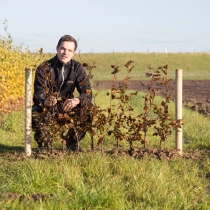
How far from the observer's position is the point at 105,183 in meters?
5.54

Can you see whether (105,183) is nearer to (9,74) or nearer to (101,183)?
(101,183)

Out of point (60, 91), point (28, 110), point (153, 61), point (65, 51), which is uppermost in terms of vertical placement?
point (153, 61)

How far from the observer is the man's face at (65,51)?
7.88m

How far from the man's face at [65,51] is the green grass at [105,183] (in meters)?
1.56

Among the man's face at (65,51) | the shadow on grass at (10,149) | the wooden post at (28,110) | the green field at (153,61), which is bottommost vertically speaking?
the shadow on grass at (10,149)

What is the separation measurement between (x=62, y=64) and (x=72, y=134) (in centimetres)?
110

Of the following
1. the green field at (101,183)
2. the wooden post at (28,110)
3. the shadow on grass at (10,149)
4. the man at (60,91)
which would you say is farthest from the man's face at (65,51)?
the shadow on grass at (10,149)

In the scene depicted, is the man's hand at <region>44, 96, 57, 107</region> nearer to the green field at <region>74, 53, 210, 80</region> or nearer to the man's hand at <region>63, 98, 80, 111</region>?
the man's hand at <region>63, 98, 80, 111</region>

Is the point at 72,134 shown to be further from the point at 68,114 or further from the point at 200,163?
the point at 200,163

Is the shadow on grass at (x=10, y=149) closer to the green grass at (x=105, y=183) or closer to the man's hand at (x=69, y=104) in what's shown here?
the green grass at (x=105, y=183)

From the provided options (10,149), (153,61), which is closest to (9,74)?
(10,149)

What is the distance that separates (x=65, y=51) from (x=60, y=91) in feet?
2.26

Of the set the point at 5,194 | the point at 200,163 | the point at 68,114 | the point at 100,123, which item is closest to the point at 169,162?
the point at 200,163

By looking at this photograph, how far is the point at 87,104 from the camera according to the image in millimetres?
7746
